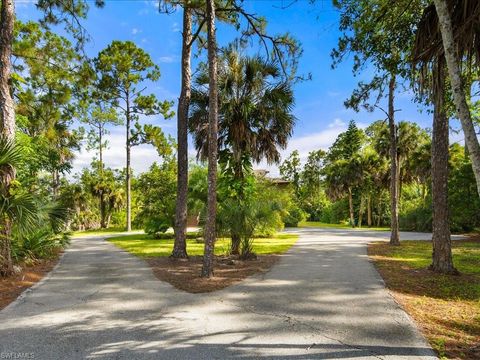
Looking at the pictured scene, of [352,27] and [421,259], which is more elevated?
[352,27]

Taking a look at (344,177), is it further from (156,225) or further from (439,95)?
(439,95)

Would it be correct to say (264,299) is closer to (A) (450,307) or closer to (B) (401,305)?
(B) (401,305)

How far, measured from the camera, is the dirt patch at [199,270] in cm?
725

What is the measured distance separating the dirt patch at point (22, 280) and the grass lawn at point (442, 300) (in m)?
6.90

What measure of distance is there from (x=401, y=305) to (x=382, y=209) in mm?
34706

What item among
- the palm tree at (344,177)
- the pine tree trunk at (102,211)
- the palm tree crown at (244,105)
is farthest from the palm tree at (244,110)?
the pine tree trunk at (102,211)

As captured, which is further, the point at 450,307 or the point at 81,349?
the point at 450,307

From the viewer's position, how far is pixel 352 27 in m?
7.40

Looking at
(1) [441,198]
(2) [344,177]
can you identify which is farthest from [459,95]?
(2) [344,177]

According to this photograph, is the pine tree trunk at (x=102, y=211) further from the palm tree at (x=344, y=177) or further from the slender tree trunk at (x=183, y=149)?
the slender tree trunk at (x=183, y=149)

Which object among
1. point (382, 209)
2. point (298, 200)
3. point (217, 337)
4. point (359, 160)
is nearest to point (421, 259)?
point (217, 337)

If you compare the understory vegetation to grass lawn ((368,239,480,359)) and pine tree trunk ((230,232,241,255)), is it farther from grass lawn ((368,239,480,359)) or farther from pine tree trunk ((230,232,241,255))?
pine tree trunk ((230,232,241,255))

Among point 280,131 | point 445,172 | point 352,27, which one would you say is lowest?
point 445,172

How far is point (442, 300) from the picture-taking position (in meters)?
6.09
